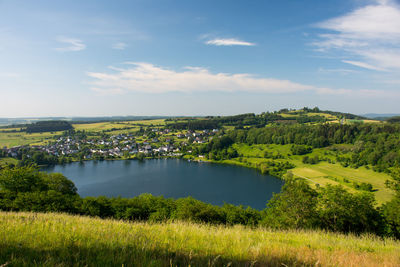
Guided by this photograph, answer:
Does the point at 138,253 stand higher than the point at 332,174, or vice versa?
the point at 138,253

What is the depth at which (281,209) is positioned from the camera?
20.0 meters

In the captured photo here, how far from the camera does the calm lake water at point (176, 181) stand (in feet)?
190

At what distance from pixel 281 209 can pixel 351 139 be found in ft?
367

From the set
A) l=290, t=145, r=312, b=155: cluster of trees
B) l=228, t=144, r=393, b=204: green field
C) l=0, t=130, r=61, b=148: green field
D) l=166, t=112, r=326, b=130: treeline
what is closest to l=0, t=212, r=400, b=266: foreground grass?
l=228, t=144, r=393, b=204: green field

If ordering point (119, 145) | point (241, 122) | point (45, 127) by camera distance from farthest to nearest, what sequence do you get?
point (241, 122)
point (45, 127)
point (119, 145)

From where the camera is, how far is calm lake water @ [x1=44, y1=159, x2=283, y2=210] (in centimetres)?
5784

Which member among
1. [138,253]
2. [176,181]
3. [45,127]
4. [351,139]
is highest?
[45,127]

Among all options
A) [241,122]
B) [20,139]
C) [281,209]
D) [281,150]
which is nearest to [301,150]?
[281,150]

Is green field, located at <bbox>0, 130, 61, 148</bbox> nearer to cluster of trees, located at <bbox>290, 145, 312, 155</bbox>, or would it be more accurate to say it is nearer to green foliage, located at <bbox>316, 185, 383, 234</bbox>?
cluster of trees, located at <bbox>290, 145, 312, 155</bbox>

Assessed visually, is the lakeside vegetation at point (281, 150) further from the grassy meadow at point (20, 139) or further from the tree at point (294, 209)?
the tree at point (294, 209)

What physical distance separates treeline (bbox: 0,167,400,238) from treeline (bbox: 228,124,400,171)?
67.2 metres

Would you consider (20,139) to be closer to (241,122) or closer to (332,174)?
(241,122)

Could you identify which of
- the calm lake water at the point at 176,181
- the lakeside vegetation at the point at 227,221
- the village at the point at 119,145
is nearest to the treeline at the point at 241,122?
the village at the point at 119,145

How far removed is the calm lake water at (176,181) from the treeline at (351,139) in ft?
128
